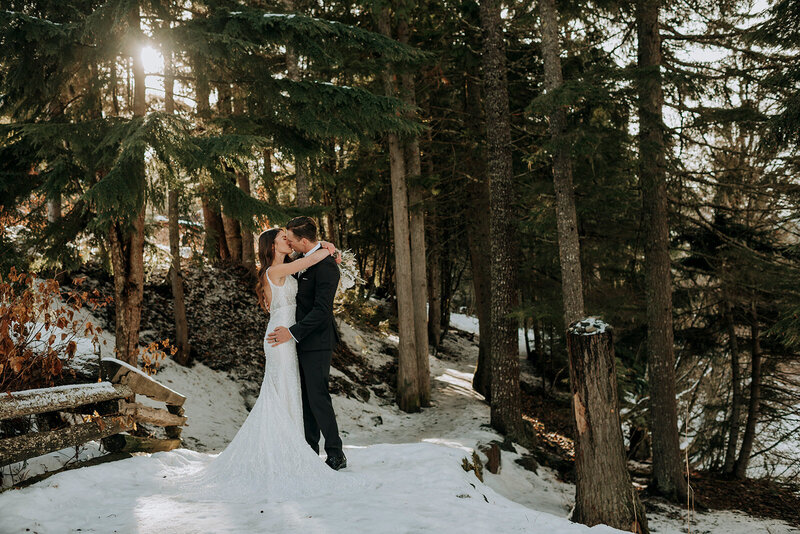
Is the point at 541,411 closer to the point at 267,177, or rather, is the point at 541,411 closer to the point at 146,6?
the point at 267,177

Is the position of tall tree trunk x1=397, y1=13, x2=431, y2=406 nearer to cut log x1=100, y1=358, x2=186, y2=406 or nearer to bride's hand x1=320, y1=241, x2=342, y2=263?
bride's hand x1=320, y1=241, x2=342, y2=263

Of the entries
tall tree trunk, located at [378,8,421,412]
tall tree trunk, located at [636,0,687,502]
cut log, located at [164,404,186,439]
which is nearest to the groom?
cut log, located at [164,404,186,439]

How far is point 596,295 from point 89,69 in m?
11.0

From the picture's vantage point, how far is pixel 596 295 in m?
12.6

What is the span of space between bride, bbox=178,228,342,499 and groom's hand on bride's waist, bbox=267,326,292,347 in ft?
0.26

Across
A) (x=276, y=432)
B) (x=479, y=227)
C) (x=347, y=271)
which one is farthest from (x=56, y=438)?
(x=479, y=227)

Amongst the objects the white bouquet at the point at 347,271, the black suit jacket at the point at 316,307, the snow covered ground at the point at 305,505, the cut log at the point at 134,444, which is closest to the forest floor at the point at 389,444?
the snow covered ground at the point at 305,505

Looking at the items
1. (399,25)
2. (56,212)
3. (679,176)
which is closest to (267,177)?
(56,212)

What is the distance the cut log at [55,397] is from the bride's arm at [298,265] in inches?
75.6

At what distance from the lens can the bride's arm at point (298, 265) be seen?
5191 mm

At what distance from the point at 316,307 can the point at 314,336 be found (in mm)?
319

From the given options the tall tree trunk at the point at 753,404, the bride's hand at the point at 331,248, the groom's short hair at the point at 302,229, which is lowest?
the tall tree trunk at the point at 753,404

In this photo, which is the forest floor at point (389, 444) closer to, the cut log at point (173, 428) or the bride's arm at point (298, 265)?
the cut log at point (173, 428)

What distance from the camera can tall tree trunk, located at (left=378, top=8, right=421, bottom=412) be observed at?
1350cm
